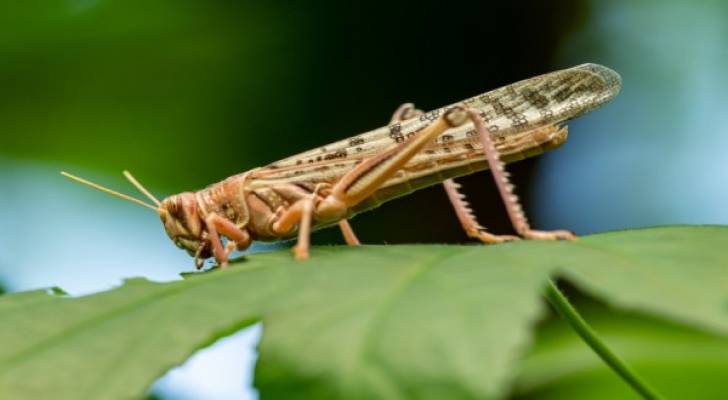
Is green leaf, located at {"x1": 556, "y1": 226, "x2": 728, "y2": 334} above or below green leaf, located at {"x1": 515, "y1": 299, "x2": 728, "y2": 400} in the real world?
above

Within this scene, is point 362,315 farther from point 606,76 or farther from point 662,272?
point 606,76

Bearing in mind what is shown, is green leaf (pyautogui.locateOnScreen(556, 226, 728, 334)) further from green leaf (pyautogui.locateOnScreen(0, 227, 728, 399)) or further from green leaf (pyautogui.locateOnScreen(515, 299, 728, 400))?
green leaf (pyautogui.locateOnScreen(515, 299, 728, 400))

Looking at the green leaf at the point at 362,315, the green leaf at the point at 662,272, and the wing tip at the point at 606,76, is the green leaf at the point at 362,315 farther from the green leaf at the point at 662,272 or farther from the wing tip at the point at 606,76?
the wing tip at the point at 606,76

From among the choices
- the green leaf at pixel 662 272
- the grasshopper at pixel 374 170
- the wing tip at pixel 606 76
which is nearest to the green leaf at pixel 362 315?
the green leaf at pixel 662 272

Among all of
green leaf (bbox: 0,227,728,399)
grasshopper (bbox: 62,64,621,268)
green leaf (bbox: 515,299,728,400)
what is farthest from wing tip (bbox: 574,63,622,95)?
green leaf (bbox: 0,227,728,399)

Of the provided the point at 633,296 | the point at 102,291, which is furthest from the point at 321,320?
the point at 102,291

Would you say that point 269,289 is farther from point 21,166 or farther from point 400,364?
point 21,166

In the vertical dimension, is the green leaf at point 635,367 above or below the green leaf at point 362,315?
below
